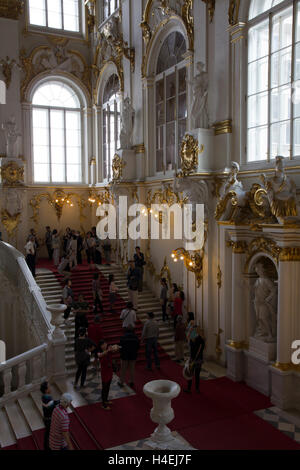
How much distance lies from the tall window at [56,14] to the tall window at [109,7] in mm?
2094

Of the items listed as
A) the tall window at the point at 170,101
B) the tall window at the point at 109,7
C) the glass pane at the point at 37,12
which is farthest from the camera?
the glass pane at the point at 37,12

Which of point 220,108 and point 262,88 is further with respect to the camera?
point 220,108

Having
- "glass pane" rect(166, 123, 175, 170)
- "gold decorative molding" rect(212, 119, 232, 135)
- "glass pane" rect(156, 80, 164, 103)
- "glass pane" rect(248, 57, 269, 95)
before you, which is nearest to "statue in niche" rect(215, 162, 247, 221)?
"gold decorative molding" rect(212, 119, 232, 135)

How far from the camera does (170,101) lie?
14.7 meters

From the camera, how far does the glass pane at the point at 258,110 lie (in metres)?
10.2

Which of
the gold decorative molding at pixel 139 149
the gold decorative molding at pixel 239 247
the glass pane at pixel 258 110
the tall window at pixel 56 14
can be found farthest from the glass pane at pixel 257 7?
the tall window at pixel 56 14

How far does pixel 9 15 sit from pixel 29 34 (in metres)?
1.14

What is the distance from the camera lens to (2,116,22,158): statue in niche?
19.0m

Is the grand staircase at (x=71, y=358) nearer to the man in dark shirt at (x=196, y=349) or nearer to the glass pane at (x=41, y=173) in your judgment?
the man in dark shirt at (x=196, y=349)

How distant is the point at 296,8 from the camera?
30.0ft

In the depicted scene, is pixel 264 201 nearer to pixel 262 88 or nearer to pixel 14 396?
pixel 262 88
